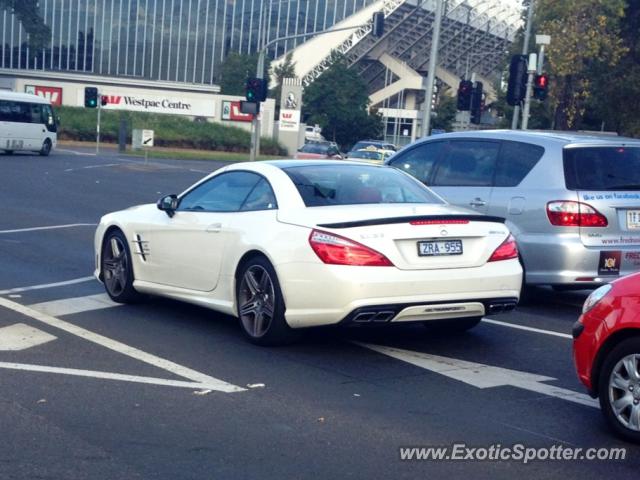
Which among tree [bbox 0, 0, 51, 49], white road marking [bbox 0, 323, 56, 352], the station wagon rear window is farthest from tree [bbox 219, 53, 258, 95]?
white road marking [bbox 0, 323, 56, 352]

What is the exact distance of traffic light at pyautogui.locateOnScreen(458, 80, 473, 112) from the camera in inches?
1163

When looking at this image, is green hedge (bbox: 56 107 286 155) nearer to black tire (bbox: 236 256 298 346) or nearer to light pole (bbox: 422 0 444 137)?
light pole (bbox: 422 0 444 137)

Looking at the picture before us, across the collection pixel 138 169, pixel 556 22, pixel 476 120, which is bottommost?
pixel 138 169

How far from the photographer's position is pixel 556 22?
3625cm

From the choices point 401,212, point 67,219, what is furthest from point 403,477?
point 67,219

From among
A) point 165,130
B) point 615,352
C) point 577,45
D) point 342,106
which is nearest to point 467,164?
point 615,352

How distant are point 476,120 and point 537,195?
2231cm

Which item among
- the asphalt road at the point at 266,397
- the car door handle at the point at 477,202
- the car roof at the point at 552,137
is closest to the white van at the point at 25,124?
the asphalt road at the point at 266,397

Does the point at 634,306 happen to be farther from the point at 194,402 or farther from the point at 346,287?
the point at 194,402

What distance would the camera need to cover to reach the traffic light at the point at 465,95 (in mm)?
29531

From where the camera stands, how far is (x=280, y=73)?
82375 millimetres

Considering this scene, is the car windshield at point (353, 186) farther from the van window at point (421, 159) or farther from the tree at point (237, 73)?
the tree at point (237, 73)

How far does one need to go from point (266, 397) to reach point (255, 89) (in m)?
34.2

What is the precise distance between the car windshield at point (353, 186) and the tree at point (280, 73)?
238 ft
